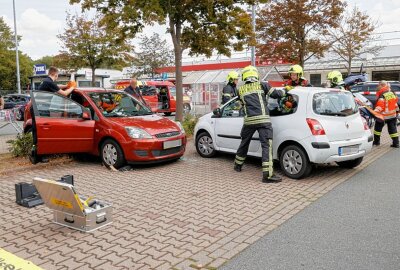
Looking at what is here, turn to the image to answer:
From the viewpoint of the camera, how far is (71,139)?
780cm

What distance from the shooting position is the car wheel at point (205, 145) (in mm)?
8945

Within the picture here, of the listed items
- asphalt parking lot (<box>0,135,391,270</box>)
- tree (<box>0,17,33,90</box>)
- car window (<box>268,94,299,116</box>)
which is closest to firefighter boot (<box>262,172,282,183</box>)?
asphalt parking lot (<box>0,135,391,270</box>)

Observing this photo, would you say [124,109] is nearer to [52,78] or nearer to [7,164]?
[52,78]

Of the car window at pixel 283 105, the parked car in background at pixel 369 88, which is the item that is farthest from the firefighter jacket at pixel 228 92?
the parked car in background at pixel 369 88

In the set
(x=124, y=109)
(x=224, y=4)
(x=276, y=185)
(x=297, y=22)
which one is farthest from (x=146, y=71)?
(x=276, y=185)

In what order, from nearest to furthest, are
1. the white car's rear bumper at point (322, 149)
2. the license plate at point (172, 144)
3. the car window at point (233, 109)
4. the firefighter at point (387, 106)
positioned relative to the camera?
the white car's rear bumper at point (322, 149) → the license plate at point (172, 144) → the car window at point (233, 109) → the firefighter at point (387, 106)

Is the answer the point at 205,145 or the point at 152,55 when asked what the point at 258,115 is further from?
the point at 152,55

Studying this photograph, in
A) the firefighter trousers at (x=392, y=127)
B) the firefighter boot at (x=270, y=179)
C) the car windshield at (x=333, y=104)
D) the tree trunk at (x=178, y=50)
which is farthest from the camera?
the tree trunk at (x=178, y=50)

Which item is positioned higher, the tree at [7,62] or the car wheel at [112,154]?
the tree at [7,62]

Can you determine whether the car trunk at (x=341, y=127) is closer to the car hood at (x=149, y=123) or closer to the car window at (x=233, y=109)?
the car window at (x=233, y=109)

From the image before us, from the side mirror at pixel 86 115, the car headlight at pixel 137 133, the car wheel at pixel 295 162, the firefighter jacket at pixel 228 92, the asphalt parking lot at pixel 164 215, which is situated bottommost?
the asphalt parking lot at pixel 164 215

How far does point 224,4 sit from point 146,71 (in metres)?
29.4

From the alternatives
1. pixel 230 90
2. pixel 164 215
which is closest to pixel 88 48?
pixel 230 90

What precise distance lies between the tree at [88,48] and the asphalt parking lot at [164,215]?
1770 cm
